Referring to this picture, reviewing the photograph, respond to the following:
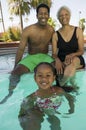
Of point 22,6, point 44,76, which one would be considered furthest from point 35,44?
point 22,6

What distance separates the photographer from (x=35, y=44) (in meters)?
5.80

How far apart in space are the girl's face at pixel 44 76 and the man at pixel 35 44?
1982mm

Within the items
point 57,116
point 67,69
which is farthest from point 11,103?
point 57,116

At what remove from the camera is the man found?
17.9 ft

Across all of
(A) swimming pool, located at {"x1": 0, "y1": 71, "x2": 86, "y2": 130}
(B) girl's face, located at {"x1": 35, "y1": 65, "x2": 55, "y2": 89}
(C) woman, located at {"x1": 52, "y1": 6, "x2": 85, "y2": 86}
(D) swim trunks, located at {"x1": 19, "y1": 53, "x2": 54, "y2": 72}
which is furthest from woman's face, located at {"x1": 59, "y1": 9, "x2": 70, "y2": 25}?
(B) girl's face, located at {"x1": 35, "y1": 65, "x2": 55, "y2": 89}

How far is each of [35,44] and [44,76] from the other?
2432 mm

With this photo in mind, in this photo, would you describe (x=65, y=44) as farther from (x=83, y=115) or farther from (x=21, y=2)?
(x=21, y=2)

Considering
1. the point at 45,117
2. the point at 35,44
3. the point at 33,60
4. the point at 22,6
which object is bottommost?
the point at 22,6

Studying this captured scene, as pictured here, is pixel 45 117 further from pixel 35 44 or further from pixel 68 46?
pixel 35 44

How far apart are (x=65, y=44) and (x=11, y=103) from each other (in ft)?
4.77

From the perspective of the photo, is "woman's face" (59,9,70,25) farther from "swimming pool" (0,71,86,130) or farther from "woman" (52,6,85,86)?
"swimming pool" (0,71,86,130)

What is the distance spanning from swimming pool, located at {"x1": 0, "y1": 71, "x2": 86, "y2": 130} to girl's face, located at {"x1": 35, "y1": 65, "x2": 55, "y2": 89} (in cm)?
38

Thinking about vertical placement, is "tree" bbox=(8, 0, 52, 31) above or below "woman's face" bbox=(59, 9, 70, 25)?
below

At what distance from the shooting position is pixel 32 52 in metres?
5.88
